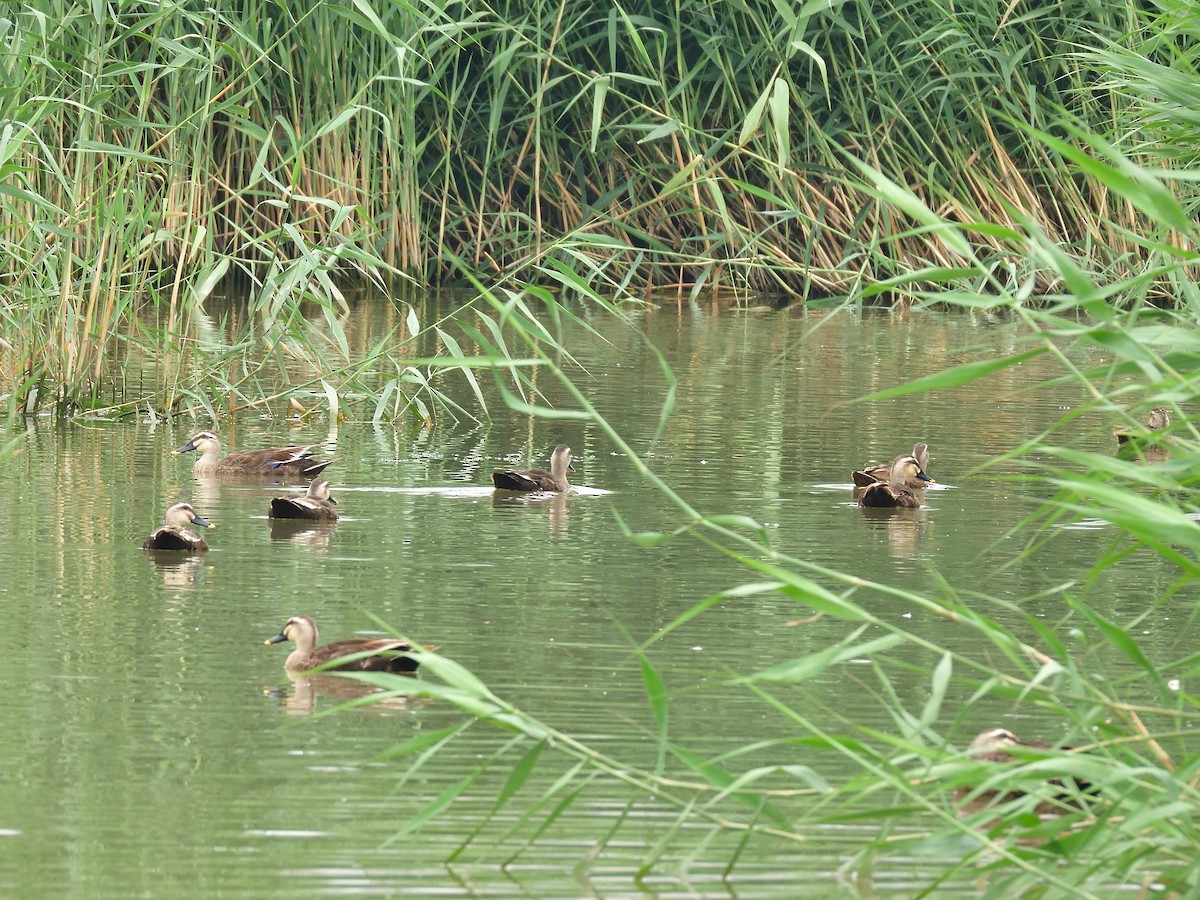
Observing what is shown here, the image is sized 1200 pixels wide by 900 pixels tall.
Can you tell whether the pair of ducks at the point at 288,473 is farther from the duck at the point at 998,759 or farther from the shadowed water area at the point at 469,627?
the duck at the point at 998,759

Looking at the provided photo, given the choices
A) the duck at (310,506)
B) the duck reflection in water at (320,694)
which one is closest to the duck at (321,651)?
the duck reflection in water at (320,694)

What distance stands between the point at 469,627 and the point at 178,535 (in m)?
1.81

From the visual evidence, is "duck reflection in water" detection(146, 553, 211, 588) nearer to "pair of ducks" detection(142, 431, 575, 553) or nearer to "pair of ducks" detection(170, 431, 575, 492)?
"pair of ducks" detection(142, 431, 575, 553)

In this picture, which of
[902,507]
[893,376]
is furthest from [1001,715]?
[893,376]

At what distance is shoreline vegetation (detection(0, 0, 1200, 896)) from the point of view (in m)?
4.50

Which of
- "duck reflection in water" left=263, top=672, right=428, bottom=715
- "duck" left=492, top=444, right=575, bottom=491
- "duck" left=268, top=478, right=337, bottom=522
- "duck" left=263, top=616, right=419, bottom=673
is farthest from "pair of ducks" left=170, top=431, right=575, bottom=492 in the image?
"duck reflection in water" left=263, top=672, right=428, bottom=715

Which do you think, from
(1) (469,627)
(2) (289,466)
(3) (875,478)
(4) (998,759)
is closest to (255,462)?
(2) (289,466)

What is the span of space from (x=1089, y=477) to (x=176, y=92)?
944cm

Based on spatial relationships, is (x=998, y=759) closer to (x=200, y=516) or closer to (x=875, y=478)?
(x=200, y=516)

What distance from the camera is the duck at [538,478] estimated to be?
1115 cm

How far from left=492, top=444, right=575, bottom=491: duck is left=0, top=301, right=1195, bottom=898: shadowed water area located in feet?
0.42

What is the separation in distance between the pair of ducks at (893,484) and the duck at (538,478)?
1440 mm

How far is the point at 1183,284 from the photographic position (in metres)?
5.47

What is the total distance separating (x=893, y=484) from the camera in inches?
433
